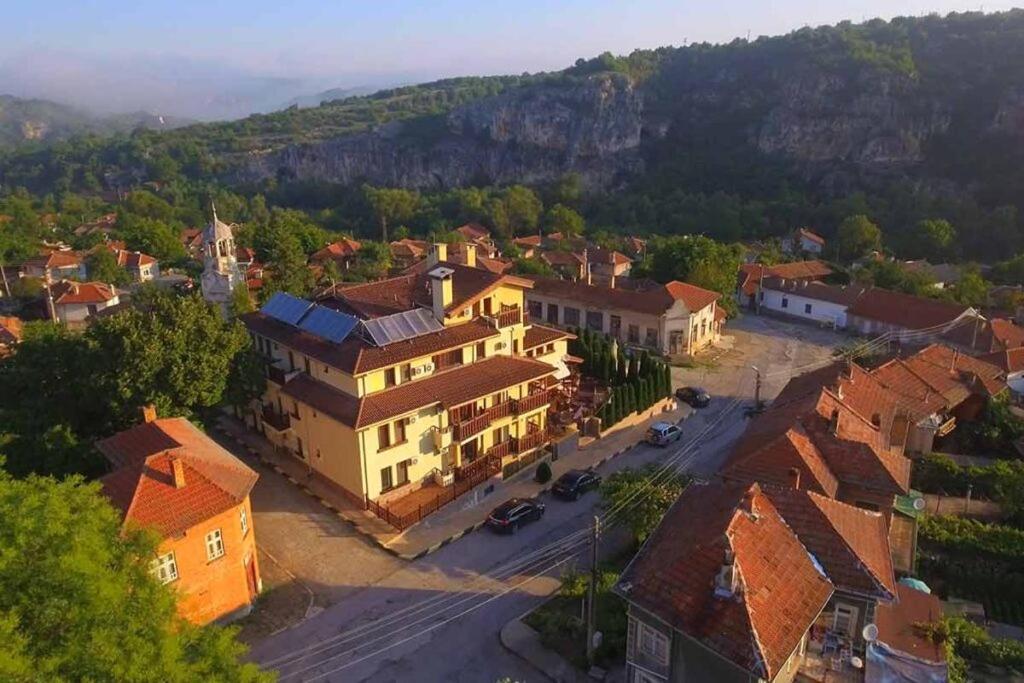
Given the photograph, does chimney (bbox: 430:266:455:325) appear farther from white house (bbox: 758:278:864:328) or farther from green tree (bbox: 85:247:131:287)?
green tree (bbox: 85:247:131:287)

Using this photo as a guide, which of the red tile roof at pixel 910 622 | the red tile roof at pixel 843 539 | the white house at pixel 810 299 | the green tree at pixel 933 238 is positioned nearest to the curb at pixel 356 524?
the red tile roof at pixel 843 539

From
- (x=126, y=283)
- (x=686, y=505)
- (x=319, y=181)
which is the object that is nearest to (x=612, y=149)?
(x=319, y=181)

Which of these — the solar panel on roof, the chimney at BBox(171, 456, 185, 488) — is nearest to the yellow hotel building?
the solar panel on roof

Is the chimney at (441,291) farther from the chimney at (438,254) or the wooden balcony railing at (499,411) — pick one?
the chimney at (438,254)

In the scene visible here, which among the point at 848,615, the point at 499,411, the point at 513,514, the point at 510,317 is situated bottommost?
the point at 513,514

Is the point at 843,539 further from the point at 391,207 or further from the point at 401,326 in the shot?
the point at 391,207

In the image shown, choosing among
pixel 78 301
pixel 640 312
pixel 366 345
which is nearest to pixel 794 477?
pixel 366 345
